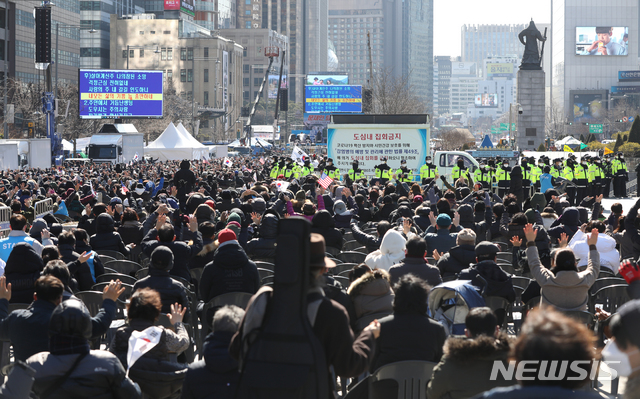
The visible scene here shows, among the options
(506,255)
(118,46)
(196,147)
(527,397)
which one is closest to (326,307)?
(527,397)

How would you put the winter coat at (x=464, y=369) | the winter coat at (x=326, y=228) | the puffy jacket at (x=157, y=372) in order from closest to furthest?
the winter coat at (x=464, y=369) < the puffy jacket at (x=157, y=372) < the winter coat at (x=326, y=228)

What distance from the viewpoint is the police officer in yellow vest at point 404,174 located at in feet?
72.5

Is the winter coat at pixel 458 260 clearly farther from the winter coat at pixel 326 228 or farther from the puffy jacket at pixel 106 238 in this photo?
the puffy jacket at pixel 106 238

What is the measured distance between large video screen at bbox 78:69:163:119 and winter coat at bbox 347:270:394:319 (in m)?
49.6

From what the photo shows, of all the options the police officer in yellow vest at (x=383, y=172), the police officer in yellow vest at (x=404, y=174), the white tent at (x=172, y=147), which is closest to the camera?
the police officer in yellow vest at (x=404, y=174)

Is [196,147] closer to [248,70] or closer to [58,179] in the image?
[58,179]

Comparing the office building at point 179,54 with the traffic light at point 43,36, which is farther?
the office building at point 179,54

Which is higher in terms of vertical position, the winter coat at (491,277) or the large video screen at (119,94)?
the large video screen at (119,94)

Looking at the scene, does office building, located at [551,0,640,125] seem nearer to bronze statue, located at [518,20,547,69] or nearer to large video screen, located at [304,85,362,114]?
large video screen, located at [304,85,362,114]

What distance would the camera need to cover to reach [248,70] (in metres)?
192

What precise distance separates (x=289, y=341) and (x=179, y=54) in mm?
135602

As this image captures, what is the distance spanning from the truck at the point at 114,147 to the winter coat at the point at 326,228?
120ft

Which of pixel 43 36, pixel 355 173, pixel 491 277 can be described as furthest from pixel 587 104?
pixel 491 277

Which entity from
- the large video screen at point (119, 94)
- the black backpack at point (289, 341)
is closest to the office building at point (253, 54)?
the large video screen at point (119, 94)
